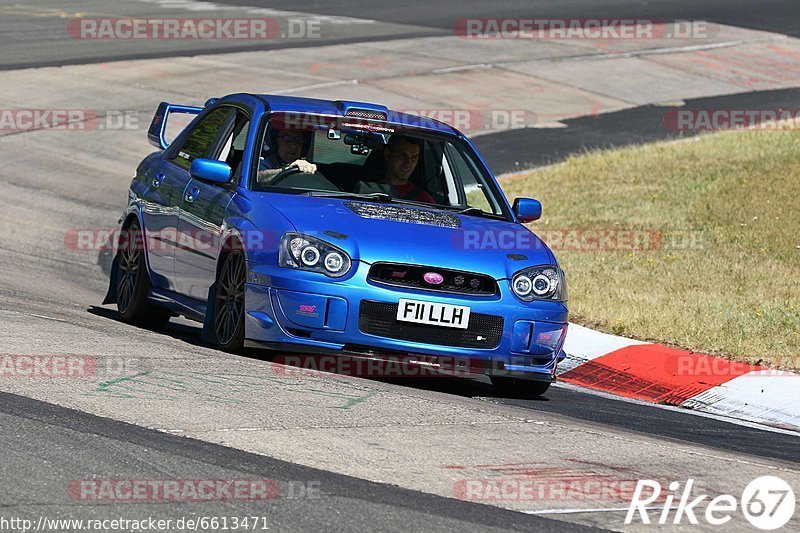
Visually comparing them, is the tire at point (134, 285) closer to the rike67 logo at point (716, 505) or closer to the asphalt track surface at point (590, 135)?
the rike67 logo at point (716, 505)

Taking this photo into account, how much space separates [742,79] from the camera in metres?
26.6

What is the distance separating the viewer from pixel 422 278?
26.5 ft

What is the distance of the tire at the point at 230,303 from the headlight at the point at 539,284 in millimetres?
1525

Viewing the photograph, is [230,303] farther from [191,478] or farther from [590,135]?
[590,135]

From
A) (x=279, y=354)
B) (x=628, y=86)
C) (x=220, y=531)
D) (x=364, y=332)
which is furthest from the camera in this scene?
(x=628, y=86)

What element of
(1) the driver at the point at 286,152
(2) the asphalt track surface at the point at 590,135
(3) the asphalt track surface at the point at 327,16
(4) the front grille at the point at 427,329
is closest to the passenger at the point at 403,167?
(1) the driver at the point at 286,152

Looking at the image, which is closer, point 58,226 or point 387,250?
point 387,250

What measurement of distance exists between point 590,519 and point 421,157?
431 cm

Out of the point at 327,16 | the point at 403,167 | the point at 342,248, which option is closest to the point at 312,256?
the point at 342,248

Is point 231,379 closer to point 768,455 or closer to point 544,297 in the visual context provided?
point 544,297

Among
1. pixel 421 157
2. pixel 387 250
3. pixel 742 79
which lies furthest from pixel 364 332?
pixel 742 79

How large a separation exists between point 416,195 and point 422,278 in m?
1.25

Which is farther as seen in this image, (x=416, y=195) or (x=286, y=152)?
(x=416, y=195)

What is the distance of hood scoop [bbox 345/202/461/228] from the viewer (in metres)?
8.48
